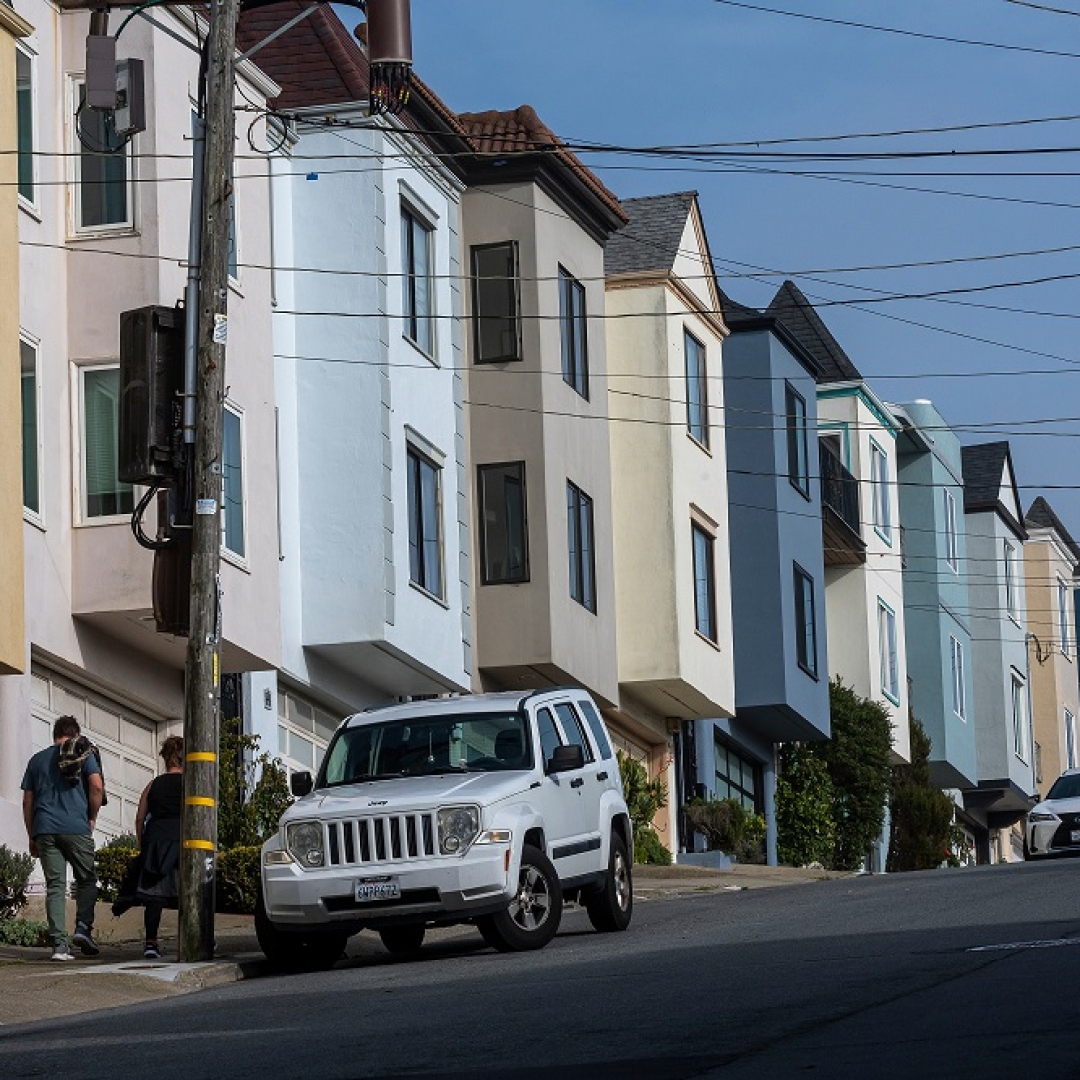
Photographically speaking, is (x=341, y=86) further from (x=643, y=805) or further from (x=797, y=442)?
(x=797, y=442)

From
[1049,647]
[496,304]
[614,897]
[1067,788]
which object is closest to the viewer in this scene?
[614,897]

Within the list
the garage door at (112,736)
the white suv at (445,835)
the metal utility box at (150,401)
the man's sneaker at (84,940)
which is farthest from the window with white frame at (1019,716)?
the metal utility box at (150,401)

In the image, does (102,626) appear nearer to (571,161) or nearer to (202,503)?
(202,503)

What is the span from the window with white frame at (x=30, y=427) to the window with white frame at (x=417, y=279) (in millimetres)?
7361

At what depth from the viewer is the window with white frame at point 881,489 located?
173 ft

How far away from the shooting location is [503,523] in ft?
112

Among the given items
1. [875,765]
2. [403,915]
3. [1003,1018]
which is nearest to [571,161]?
[875,765]

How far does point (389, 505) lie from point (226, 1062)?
59.6ft

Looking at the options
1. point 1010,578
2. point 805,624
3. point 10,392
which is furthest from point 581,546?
point 1010,578

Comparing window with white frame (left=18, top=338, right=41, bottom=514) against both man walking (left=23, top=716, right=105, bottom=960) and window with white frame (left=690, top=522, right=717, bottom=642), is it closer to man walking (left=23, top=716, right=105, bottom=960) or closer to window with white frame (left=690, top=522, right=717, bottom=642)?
man walking (left=23, top=716, right=105, bottom=960)

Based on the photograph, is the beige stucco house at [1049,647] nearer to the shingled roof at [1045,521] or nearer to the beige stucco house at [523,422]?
the shingled roof at [1045,521]

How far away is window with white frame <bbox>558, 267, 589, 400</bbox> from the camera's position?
1403 inches

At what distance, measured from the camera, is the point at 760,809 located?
45.5 m

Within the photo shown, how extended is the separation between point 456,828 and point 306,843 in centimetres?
107
